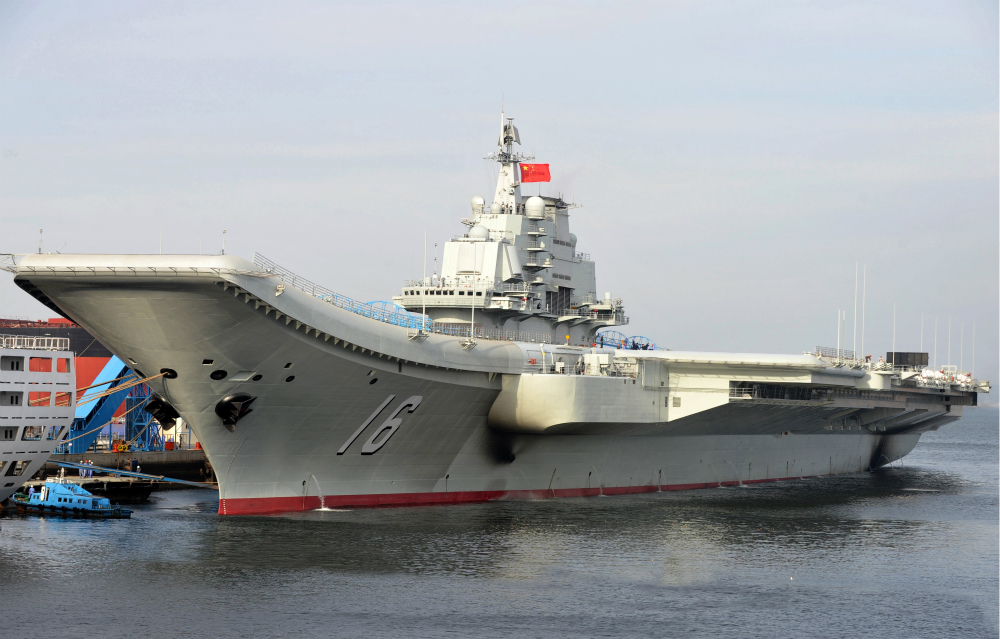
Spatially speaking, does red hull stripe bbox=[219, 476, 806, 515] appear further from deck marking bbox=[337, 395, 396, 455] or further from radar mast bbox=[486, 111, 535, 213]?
radar mast bbox=[486, 111, 535, 213]

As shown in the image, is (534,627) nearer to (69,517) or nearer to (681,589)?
(681,589)

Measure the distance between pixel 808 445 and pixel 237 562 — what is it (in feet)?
95.0

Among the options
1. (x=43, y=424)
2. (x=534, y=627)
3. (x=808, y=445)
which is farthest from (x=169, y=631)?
(x=808, y=445)

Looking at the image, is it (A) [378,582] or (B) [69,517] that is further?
(B) [69,517]

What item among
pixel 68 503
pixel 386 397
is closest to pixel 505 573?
pixel 386 397

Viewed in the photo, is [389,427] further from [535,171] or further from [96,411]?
[96,411]

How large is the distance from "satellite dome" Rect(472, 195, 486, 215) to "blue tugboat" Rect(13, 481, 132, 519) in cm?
1519

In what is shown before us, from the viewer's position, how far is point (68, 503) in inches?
1175

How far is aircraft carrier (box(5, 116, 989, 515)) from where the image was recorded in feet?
81.5

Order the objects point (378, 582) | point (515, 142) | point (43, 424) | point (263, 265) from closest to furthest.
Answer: point (378, 582) < point (263, 265) < point (43, 424) < point (515, 142)

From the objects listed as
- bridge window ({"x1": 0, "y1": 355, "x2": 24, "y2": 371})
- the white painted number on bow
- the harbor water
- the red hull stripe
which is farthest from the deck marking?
bridge window ({"x1": 0, "y1": 355, "x2": 24, "y2": 371})

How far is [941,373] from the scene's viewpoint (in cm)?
4566

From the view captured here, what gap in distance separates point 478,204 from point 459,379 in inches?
403

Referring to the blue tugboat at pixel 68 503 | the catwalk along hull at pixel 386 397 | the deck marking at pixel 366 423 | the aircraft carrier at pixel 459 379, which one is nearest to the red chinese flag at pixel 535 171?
the aircraft carrier at pixel 459 379
